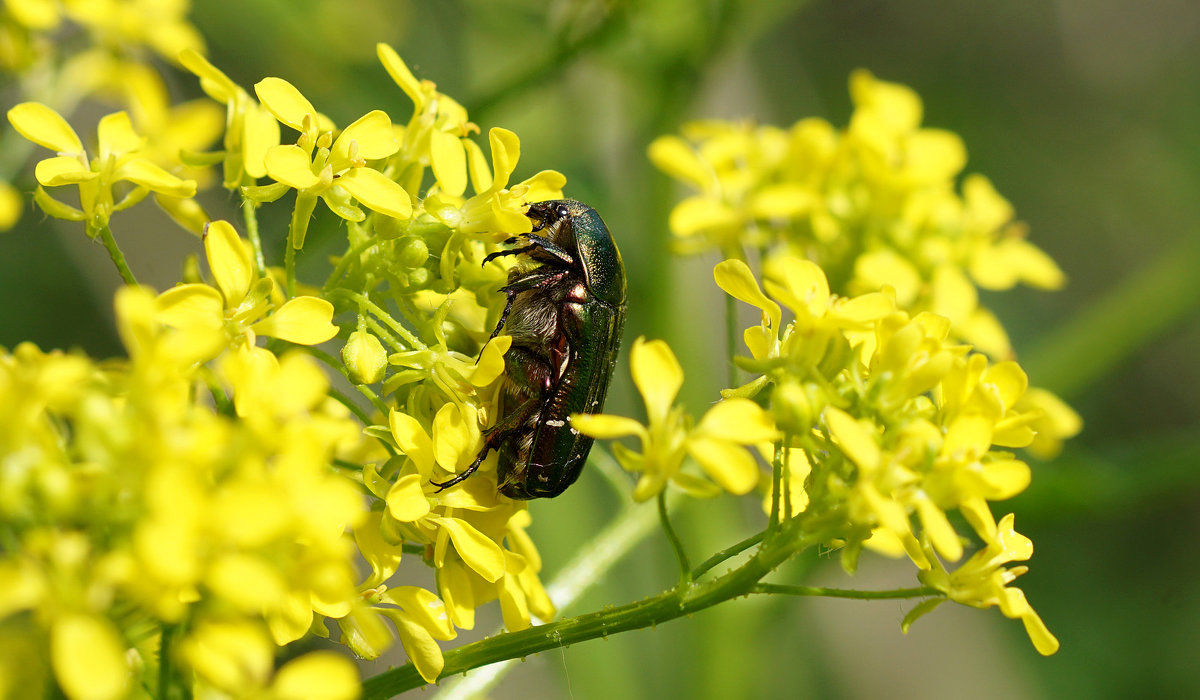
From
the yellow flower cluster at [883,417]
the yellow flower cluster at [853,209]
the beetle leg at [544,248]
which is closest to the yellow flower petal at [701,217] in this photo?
the yellow flower cluster at [853,209]

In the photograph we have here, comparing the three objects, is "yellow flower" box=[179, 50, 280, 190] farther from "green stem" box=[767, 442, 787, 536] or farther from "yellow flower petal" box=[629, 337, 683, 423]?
"green stem" box=[767, 442, 787, 536]

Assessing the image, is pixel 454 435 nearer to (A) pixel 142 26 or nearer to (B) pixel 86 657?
(B) pixel 86 657

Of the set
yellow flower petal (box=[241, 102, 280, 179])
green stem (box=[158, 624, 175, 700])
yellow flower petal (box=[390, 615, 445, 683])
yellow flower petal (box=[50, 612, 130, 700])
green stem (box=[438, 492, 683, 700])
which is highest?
yellow flower petal (box=[241, 102, 280, 179])

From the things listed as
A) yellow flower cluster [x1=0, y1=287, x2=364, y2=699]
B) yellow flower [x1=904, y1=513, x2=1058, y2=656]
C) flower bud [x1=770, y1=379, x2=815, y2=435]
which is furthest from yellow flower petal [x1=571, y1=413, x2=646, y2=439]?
yellow flower [x1=904, y1=513, x2=1058, y2=656]

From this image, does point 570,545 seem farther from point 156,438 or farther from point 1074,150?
point 1074,150

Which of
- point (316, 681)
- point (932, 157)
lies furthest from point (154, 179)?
point (932, 157)

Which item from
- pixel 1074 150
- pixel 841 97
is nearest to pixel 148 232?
pixel 841 97

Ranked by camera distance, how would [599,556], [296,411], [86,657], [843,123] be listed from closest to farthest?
[86,657] → [296,411] → [599,556] → [843,123]
